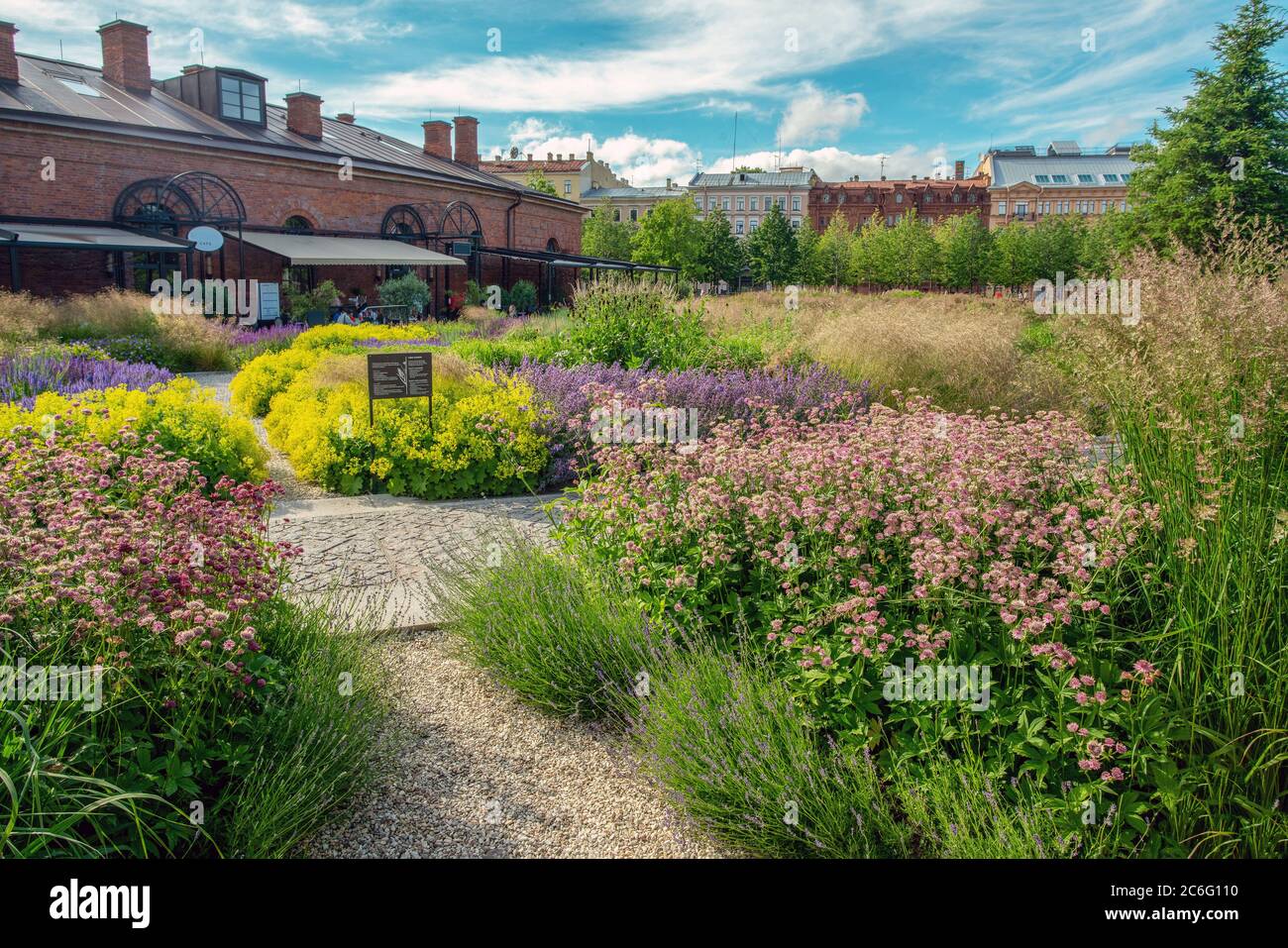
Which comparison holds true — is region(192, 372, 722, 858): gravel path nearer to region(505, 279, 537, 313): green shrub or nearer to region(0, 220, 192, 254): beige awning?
region(0, 220, 192, 254): beige awning

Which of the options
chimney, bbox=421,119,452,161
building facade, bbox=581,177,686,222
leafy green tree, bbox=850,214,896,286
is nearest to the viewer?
chimney, bbox=421,119,452,161

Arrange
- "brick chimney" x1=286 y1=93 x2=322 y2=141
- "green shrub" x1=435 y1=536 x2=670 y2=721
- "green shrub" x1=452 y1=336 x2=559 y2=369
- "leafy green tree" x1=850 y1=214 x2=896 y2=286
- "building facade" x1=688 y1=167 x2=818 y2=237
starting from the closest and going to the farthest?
"green shrub" x1=435 y1=536 x2=670 y2=721
"green shrub" x1=452 y1=336 x2=559 y2=369
"brick chimney" x1=286 y1=93 x2=322 y2=141
"leafy green tree" x1=850 y1=214 x2=896 y2=286
"building facade" x1=688 y1=167 x2=818 y2=237

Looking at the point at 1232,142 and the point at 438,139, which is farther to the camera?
the point at 438,139

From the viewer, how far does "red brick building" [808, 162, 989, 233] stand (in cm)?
8269

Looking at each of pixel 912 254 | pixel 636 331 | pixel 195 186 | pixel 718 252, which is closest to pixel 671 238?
pixel 718 252

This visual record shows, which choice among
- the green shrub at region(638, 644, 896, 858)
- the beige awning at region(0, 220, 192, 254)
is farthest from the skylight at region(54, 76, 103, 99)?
the green shrub at region(638, 644, 896, 858)

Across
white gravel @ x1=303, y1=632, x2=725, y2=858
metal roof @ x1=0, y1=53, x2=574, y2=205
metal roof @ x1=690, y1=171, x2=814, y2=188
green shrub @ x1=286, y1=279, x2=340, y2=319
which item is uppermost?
metal roof @ x1=690, y1=171, x2=814, y2=188

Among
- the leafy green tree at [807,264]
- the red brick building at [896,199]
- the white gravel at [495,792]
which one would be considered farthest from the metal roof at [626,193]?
the white gravel at [495,792]

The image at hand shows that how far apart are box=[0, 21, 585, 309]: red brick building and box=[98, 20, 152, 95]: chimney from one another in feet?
0.13

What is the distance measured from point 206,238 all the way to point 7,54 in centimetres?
605

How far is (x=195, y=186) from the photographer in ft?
72.4

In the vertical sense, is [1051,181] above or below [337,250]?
above

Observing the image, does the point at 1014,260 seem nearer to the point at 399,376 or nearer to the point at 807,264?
the point at 807,264

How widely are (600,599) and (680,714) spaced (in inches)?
35.3
